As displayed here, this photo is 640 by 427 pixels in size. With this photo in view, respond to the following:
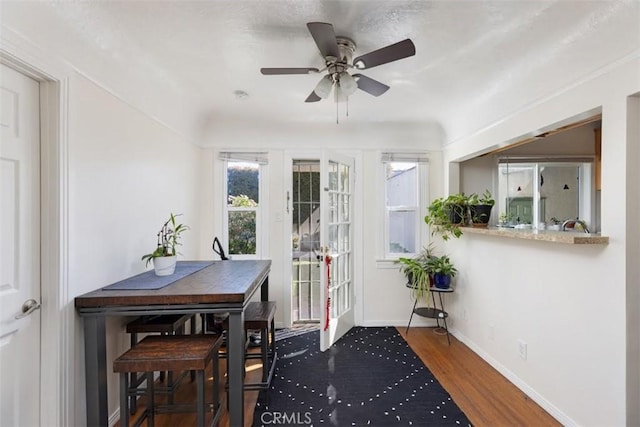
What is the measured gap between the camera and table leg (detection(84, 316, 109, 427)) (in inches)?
59.5

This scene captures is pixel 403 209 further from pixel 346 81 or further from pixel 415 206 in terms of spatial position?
pixel 346 81

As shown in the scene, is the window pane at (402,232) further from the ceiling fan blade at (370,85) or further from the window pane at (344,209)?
the ceiling fan blade at (370,85)

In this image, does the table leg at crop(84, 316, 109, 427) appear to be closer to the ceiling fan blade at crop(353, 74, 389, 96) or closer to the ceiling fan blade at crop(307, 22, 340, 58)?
the ceiling fan blade at crop(307, 22, 340, 58)

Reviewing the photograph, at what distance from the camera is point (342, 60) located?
1.72 m

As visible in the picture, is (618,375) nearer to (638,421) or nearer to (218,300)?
(638,421)

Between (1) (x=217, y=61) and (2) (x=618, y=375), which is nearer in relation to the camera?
(2) (x=618, y=375)

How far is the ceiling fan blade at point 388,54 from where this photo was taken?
4.72ft

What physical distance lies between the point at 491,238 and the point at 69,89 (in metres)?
3.17

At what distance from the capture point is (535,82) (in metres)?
1.94

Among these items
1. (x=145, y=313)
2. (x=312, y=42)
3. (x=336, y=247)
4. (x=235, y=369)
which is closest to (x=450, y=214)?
(x=336, y=247)

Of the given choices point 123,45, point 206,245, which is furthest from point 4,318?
point 206,245

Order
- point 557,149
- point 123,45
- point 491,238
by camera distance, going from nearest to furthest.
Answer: point 123,45
point 491,238
point 557,149

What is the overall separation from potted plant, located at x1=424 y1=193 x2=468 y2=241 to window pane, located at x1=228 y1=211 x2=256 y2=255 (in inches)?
77.8

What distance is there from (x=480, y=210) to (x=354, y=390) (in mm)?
1943
